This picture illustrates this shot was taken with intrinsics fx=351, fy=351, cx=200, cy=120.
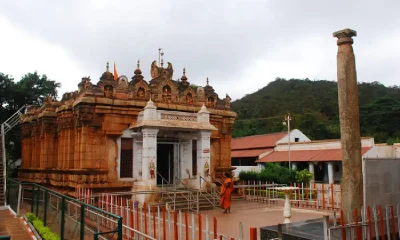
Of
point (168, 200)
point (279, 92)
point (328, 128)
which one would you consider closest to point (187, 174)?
point (168, 200)

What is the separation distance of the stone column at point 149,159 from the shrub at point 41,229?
4355mm

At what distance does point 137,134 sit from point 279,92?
78.6m

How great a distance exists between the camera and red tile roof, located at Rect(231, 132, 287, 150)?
37188 mm

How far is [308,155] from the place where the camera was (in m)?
31.7

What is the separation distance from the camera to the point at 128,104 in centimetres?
1619

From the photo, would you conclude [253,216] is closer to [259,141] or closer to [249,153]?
[249,153]

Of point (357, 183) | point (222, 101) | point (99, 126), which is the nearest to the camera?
point (357, 183)

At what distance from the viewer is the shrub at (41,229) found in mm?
9655

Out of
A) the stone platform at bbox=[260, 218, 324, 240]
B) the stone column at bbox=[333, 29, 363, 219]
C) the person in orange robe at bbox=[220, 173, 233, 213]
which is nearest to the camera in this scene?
the stone platform at bbox=[260, 218, 324, 240]

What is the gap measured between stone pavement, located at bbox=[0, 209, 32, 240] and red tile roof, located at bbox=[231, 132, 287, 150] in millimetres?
27537

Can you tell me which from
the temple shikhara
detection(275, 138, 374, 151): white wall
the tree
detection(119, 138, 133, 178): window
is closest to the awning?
detection(275, 138, 374, 151): white wall

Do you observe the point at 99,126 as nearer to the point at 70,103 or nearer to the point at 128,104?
the point at 128,104

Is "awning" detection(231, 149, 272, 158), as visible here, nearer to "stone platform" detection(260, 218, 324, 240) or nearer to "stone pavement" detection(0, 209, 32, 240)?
"stone pavement" detection(0, 209, 32, 240)

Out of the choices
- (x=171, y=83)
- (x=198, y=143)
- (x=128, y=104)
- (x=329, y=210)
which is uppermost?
(x=171, y=83)
